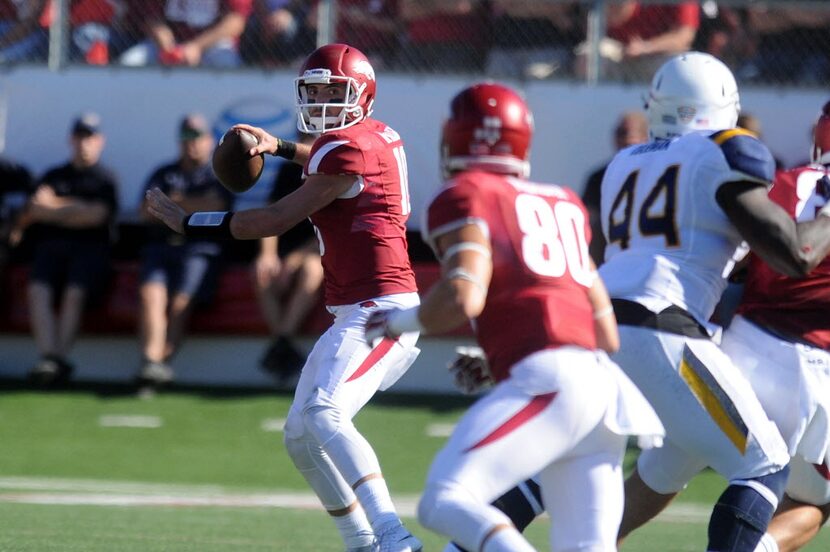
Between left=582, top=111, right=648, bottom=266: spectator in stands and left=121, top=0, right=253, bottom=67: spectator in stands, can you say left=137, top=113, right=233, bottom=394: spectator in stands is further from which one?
left=582, top=111, right=648, bottom=266: spectator in stands

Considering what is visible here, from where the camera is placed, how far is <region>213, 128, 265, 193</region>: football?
19.7 ft

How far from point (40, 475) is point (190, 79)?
4068 millimetres

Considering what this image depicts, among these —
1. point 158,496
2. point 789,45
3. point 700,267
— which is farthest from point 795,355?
point 789,45

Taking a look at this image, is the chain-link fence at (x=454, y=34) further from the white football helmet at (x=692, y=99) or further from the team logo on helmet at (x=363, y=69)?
the white football helmet at (x=692, y=99)

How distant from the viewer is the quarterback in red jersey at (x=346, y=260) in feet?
18.2

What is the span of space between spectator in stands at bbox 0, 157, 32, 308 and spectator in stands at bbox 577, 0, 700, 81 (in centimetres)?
459

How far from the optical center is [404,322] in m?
4.21

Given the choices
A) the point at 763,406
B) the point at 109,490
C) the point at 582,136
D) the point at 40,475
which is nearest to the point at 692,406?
the point at 763,406

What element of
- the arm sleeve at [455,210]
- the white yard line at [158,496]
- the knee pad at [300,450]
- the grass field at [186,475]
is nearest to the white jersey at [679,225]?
the arm sleeve at [455,210]

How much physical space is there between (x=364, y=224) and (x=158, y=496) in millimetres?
3325

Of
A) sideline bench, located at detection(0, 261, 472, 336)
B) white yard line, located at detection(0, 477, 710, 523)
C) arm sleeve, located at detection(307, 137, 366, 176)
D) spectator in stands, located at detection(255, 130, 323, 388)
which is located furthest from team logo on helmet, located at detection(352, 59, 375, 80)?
sideline bench, located at detection(0, 261, 472, 336)

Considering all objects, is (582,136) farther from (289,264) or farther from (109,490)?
(109,490)

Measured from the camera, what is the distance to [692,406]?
187 inches

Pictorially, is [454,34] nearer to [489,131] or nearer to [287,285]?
[287,285]
